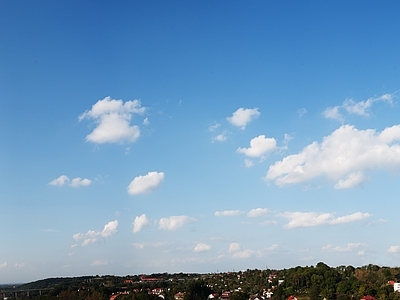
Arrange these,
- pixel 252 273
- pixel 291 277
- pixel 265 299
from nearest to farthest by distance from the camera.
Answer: pixel 265 299, pixel 291 277, pixel 252 273

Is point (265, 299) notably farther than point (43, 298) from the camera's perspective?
Yes

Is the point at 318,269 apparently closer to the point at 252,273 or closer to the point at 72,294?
the point at 252,273

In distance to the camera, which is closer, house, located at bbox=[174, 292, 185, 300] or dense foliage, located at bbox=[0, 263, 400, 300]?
dense foliage, located at bbox=[0, 263, 400, 300]

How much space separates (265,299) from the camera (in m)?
59.7

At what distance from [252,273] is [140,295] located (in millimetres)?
46476

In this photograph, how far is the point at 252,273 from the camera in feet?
296

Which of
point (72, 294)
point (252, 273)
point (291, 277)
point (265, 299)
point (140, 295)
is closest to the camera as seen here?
point (140, 295)

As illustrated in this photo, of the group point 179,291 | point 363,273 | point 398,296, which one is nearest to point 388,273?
point 363,273

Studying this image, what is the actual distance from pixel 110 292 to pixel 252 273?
32.5 meters

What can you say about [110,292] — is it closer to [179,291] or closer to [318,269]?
[179,291]

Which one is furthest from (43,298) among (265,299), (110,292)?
(265,299)

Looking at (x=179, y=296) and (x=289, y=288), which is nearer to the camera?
(x=179, y=296)

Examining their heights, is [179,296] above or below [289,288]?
above

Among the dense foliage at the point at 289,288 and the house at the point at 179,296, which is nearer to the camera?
the dense foliage at the point at 289,288
